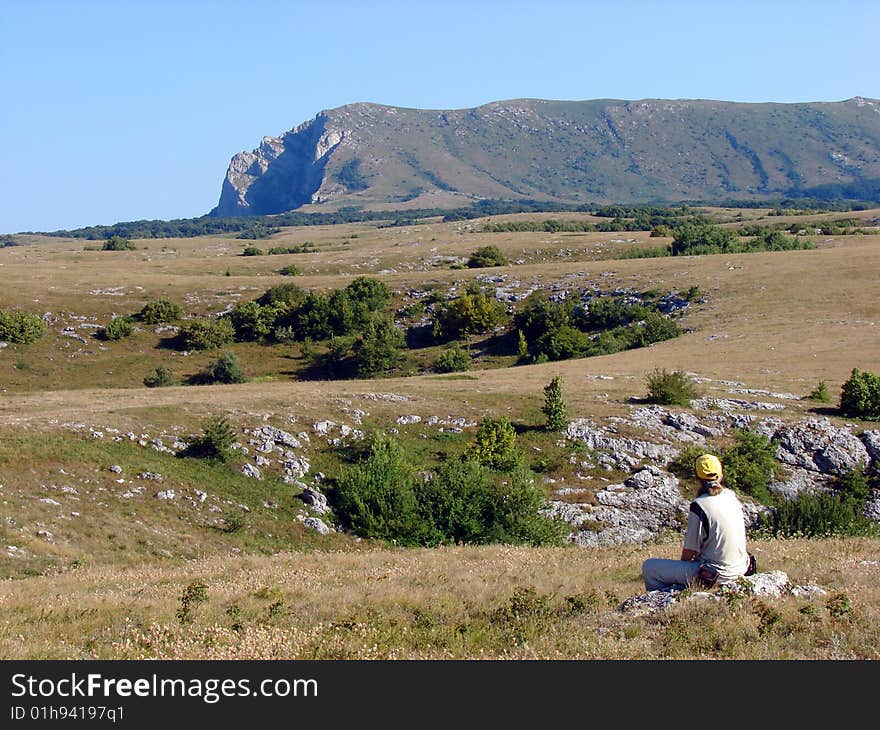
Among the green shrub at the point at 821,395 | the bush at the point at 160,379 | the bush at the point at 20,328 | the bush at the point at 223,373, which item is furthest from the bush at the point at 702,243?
the bush at the point at 20,328

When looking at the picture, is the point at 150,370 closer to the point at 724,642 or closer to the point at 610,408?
the point at 610,408

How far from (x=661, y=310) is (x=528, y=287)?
14.6 m

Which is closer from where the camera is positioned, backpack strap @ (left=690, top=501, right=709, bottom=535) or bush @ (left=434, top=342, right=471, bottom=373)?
backpack strap @ (left=690, top=501, right=709, bottom=535)

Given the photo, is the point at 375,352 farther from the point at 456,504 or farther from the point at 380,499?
the point at 456,504

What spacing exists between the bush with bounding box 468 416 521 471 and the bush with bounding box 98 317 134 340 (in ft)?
150

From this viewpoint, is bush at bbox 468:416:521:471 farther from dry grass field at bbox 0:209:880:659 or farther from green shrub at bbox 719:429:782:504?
green shrub at bbox 719:429:782:504

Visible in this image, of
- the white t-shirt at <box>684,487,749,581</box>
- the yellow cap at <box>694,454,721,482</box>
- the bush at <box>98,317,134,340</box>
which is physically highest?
the bush at <box>98,317,134,340</box>

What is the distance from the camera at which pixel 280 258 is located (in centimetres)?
11144

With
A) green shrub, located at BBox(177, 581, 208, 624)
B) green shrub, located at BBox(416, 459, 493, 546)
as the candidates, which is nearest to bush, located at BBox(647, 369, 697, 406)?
green shrub, located at BBox(416, 459, 493, 546)

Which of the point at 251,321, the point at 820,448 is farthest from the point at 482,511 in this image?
the point at 251,321

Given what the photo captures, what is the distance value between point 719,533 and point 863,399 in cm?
3194

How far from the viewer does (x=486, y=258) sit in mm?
101250

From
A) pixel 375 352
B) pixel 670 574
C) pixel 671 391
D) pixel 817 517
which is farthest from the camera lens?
pixel 375 352

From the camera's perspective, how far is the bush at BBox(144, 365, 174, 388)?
6000 cm
